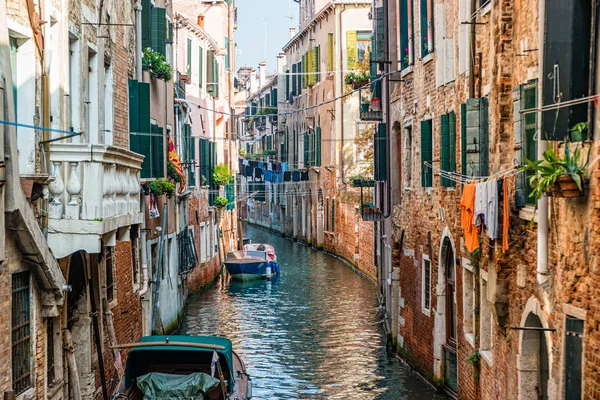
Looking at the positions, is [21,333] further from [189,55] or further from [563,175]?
[189,55]

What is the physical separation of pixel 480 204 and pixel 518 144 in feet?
3.45

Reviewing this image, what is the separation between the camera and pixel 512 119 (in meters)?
11.6

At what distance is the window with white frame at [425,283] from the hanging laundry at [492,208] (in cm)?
585

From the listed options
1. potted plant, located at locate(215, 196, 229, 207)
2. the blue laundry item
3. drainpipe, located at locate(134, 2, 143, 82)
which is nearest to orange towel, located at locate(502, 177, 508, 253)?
drainpipe, located at locate(134, 2, 143, 82)

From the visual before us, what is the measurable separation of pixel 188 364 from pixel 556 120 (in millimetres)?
7065

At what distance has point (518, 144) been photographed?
1115cm

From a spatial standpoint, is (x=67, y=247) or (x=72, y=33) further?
(x=72, y=33)

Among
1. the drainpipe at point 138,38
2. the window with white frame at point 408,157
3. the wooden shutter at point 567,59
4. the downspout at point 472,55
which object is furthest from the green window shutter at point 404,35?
the wooden shutter at point 567,59

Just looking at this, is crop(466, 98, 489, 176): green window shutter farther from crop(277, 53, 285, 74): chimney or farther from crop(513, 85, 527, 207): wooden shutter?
crop(277, 53, 285, 74): chimney

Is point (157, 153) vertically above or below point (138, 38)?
below

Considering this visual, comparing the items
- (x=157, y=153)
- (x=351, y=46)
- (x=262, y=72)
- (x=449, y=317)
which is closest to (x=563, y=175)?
(x=449, y=317)

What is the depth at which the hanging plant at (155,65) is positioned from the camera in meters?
19.5

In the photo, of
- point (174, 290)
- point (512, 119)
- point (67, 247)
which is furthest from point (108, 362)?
point (174, 290)

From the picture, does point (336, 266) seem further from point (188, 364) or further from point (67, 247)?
point (67, 247)
